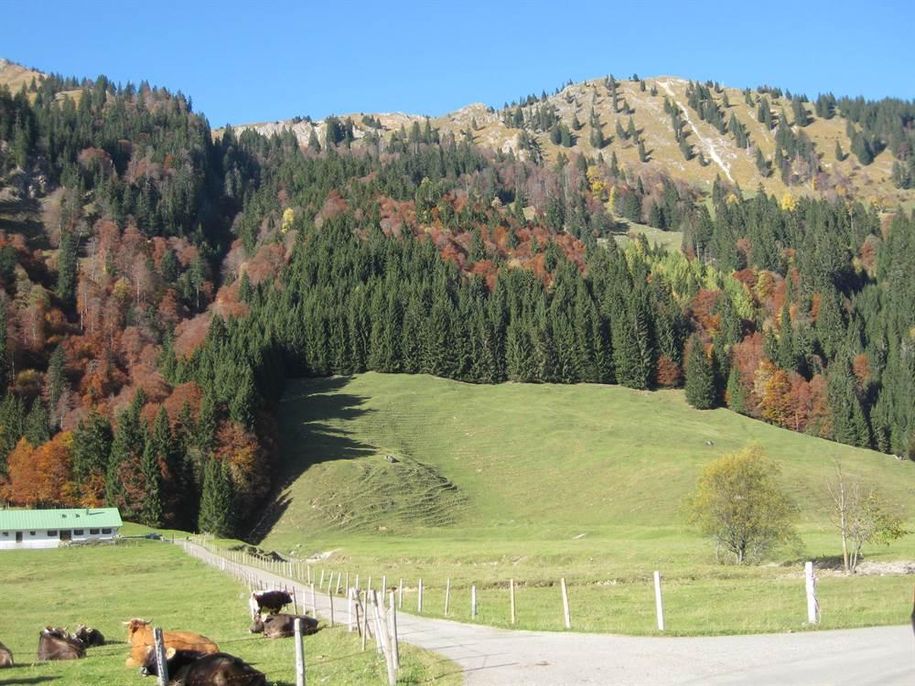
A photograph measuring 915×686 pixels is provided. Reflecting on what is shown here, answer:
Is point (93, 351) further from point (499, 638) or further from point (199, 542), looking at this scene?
point (499, 638)

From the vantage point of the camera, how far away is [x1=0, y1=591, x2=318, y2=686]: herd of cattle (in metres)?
17.2

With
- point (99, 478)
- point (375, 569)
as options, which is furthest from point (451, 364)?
point (375, 569)

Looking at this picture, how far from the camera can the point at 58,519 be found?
93875mm

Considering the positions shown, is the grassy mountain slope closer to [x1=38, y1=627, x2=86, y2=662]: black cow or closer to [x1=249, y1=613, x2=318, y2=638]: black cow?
[x1=249, y1=613, x2=318, y2=638]: black cow

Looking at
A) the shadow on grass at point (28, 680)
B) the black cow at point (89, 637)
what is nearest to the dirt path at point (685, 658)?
the shadow on grass at point (28, 680)

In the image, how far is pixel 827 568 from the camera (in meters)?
50.0

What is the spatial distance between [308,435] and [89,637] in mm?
99621

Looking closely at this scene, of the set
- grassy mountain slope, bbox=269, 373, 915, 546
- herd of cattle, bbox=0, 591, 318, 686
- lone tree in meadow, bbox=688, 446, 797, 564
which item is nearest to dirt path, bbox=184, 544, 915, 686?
herd of cattle, bbox=0, 591, 318, 686

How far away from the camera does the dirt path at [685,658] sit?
609 inches

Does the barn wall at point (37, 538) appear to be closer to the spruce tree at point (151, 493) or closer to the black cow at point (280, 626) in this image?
the spruce tree at point (151, 493)

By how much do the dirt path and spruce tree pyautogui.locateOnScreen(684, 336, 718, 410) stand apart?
134546 mm

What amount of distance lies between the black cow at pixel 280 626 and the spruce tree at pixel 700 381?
437 feet

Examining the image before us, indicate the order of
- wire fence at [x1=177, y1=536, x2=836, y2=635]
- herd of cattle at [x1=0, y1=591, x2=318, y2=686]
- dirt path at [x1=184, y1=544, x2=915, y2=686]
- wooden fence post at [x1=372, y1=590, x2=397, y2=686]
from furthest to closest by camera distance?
wire fence at [x1=177, y1=536, x2=836, y2=635]
herd of cattle at [x1=0, y1=591, x2=318, y2=686]
wooden fence post at [x1=372, y1=590, x2=397, y2=686]
dirt path at [x1=184, y1=544, x2=915, y2=686]

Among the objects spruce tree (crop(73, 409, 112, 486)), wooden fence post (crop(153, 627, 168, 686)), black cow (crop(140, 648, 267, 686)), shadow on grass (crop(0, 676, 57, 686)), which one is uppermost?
spruce tree (crop(73, 409, 112, 486))
